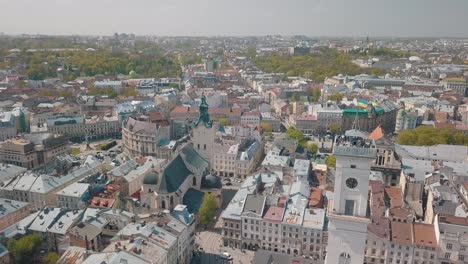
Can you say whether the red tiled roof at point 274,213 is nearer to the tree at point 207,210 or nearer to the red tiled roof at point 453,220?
the tree at point 207,210

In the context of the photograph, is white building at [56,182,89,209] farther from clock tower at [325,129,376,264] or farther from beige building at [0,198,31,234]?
clock tower at [325,129,376,264]

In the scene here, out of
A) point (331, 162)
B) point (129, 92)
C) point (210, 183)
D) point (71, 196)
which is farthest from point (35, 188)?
point (129, 92)

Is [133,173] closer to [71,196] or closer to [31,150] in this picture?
[71,196]

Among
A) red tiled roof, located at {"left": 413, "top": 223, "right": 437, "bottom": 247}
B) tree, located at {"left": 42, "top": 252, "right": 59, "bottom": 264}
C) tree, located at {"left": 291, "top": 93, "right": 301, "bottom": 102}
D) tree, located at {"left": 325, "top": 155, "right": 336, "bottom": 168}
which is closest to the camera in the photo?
tree, located at {"left": 42, "top": 252, "right": 59, "bottom": 264}

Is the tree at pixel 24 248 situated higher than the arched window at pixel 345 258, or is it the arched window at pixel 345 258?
the arched window at pixel 345 258

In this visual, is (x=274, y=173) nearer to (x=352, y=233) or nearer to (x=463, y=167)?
(x=463, y=167)

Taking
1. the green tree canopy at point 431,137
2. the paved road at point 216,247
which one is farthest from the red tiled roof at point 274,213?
the green tree canopy at point 431,137

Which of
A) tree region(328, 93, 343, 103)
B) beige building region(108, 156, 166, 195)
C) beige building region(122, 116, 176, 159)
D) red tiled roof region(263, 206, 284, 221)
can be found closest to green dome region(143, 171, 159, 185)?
beige building region(108, 156, 166, 195)
